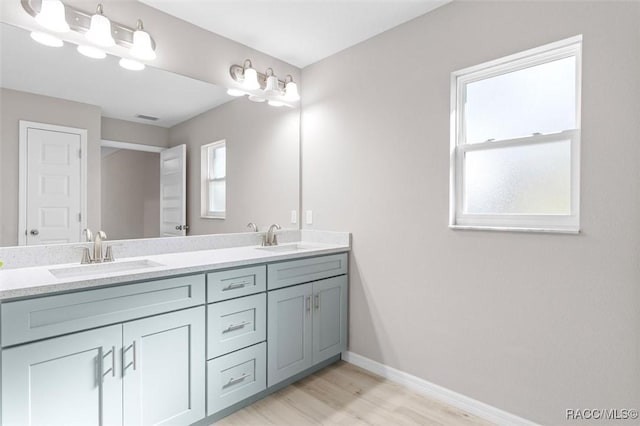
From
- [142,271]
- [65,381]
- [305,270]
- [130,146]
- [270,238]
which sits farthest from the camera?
[270,238]

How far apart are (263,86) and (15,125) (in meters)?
1.52

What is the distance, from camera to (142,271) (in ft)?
5.11

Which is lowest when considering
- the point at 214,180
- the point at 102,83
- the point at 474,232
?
the point at 474,232

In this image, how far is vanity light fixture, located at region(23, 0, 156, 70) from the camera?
1.66 meters

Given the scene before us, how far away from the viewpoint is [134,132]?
2080 mm

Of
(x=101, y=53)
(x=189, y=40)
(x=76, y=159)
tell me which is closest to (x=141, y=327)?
(x=76, y=159)

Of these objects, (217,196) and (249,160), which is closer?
(217,196)

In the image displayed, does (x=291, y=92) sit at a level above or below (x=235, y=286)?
above

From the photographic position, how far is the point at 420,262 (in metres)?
2.19

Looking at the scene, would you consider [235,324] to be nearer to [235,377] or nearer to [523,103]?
[235,377]

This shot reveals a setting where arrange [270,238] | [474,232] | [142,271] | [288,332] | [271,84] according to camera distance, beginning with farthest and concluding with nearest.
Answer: [270,238] → [271,84] → [288,332] → [474,232] → [142,271]

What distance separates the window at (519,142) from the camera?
168 centimetres

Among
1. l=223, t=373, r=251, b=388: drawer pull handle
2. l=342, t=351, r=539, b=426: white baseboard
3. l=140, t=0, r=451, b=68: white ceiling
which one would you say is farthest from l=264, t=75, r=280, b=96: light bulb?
l=342, t=351, r=539, b=426: white baseboard

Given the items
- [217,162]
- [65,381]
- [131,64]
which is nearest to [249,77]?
[217,162]
